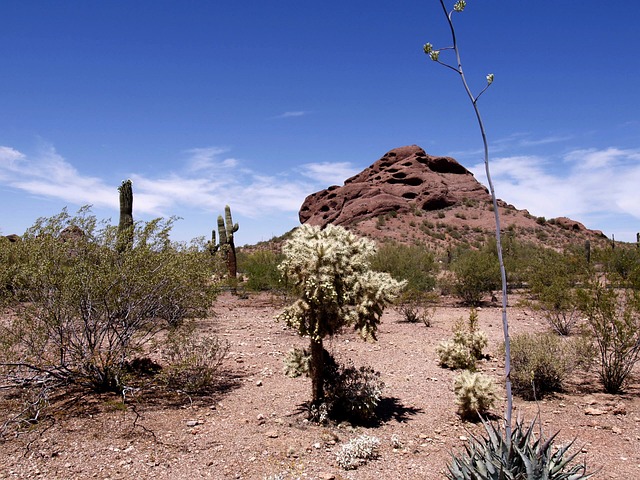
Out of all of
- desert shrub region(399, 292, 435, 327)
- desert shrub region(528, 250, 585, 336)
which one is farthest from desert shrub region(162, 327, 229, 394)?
desert shrub region(528, 250, 585, 336)

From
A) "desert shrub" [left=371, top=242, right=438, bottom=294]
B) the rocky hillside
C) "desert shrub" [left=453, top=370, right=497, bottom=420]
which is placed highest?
the rocky hillside

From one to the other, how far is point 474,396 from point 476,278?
14.0 meters

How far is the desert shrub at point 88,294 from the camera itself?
24.7ft

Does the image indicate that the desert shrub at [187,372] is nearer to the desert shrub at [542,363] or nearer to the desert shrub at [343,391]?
the desert shrub at [343,391]

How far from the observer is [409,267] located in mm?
21844

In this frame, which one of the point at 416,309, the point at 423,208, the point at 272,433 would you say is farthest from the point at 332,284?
the point at 423,208

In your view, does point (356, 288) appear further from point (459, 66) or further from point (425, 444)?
point (459, 66)

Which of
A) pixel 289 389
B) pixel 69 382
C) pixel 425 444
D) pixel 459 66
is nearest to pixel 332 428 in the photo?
pixel 425 444

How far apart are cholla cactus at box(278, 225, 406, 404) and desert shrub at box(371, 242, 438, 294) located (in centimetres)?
1128

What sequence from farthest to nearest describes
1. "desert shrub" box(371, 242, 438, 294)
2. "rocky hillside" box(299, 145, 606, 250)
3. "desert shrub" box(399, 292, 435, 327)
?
"rocky hillside" box(299, 145, 606, 250) → "desert shrub" box(371, 242, 438, 294) → "desert shrub" box(399, 292, 435, 327)

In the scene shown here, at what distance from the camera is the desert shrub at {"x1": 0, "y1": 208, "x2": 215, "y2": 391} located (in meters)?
7.52

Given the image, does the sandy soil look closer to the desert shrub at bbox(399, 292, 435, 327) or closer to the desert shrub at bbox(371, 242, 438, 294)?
the desert shrub at bbox(399, 292, 435, 327)

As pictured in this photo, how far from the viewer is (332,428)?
22.4 feet

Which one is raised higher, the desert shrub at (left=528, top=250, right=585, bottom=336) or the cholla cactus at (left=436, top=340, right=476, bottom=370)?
the desert shrub at (left=528, top=250, right=585, bottom=336)
